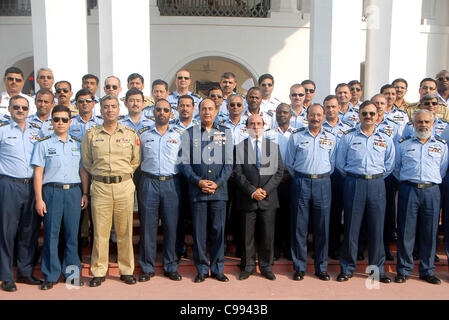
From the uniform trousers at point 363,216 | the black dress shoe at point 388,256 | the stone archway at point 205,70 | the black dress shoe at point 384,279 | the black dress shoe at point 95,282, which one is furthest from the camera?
the stone archway at point 205,70

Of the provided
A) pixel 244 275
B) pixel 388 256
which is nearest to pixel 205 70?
pixel 388 256

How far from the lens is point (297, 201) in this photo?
475 cm

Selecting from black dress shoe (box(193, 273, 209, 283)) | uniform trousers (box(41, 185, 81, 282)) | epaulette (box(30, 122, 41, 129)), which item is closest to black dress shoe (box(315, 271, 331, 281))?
black dress shoe (box(193, 273, 209, 283))

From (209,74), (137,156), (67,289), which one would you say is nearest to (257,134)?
(137,156)

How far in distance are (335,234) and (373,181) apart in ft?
3.18

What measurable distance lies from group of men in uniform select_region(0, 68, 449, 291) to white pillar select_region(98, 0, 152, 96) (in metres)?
2.62

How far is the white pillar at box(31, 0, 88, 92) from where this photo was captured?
293 inches

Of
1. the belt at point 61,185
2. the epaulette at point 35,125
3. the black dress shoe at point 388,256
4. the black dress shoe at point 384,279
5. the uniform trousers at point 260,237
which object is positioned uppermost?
the epaulette at point 35,125

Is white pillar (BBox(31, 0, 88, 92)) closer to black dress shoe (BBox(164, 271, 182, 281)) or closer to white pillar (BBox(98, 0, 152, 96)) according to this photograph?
white pillar (BBox(98, 0, 152, 96))

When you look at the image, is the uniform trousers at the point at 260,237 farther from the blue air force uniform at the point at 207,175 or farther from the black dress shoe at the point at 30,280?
the black dress shoe at the point at 30,280

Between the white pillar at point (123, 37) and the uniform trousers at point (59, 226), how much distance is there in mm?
3579

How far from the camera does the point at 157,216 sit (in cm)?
466

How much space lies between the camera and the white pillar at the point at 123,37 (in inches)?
292

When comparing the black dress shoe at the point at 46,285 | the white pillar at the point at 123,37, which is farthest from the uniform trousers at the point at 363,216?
the white pillar at the point at 123,37
